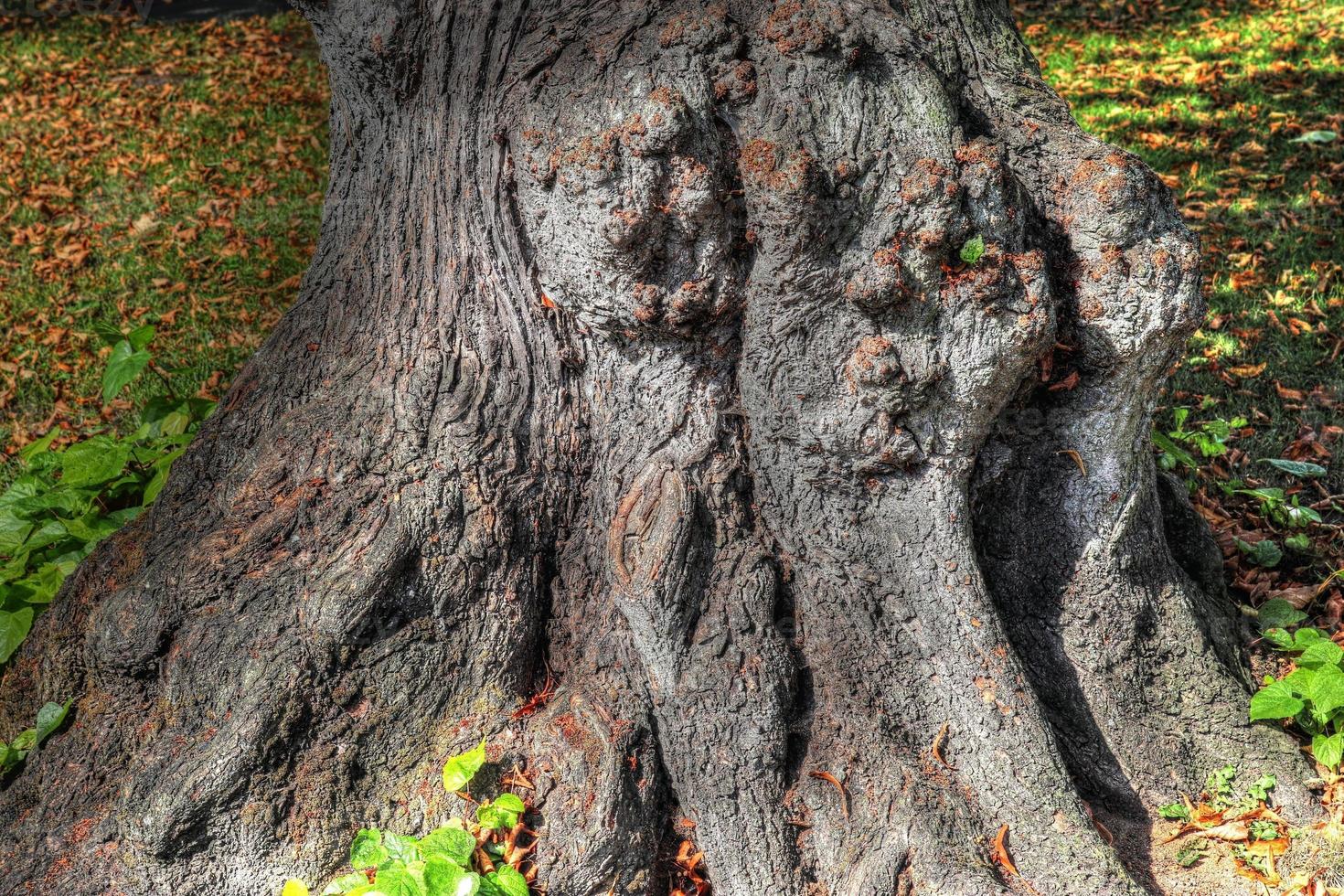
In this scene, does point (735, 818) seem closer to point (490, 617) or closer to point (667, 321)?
point (490, 617)

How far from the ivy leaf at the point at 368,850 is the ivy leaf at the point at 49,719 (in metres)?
0.90

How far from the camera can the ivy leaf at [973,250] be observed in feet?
7.27

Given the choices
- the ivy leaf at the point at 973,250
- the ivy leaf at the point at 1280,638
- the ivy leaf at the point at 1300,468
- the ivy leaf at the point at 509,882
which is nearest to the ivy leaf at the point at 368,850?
the ivy leaf at the point at 509,882

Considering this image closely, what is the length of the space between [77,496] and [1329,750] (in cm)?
384

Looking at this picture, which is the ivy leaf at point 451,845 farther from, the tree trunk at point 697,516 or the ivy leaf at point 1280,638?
the ivy leaf at point 1280,638

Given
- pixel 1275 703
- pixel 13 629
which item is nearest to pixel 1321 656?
pixel 1275 703

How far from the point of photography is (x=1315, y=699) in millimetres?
2711

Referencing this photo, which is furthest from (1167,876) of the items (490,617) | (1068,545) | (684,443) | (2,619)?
(2,619)

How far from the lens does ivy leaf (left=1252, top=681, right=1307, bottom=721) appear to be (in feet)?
8.77

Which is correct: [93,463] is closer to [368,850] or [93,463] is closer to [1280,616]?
[368,850]

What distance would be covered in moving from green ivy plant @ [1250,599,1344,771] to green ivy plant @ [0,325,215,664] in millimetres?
3359

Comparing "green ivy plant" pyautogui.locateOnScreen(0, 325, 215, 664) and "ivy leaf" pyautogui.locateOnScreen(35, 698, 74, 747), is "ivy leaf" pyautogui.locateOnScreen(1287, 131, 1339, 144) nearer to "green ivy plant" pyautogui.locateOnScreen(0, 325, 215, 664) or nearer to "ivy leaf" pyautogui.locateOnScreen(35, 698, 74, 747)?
"green ivy plant" pyautogui.locateOnScreen(0, 325, 215, 664)

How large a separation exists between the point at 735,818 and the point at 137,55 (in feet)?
33.0

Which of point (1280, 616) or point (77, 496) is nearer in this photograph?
point (1280, 616)
